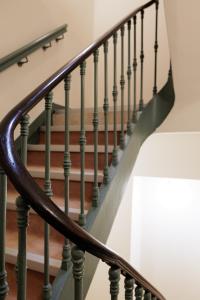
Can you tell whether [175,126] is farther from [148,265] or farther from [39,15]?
[148,265]

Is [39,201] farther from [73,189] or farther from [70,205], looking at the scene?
[73,189]

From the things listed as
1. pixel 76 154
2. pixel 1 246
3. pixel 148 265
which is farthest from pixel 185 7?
pixel 148 265

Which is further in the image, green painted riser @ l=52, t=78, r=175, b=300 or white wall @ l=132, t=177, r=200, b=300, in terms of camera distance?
white wall @ l=132, t=177, r=200, b=300

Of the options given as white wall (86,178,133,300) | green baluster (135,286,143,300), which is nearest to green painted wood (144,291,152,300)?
green baluster (135,286,143,300)

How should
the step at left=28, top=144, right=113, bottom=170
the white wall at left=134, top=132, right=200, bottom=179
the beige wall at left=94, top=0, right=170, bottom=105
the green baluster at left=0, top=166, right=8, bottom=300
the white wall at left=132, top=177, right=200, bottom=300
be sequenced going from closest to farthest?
the green baluster at left=0, top=166, right=8, bottom=300
the step at left=28, top=144, right=113, bottom=170
the white wall at left=134, top=132, right=200, bottom=179
the beige wall at left=94, top=0, right=170, bottom=105
the white wall at left=132, top=177, right=200, bottom=300

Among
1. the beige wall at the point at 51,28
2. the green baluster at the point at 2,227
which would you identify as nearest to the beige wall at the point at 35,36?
the beige wall at the point at 51,28

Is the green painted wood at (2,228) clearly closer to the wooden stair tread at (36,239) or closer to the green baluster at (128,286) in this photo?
the green baluster at (128,286)

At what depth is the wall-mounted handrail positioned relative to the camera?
7.80 feet

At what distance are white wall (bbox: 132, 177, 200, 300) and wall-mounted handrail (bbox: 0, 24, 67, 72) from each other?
6.92ft

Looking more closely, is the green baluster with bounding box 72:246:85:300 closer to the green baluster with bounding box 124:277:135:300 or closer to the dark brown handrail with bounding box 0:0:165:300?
the dark brown handrail with bounding box 0:0:165:300

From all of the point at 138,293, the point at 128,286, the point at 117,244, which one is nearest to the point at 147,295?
the point at 138,293

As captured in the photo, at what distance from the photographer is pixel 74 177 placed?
1989 millimetres

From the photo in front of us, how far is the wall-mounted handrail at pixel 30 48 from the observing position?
2.38 m

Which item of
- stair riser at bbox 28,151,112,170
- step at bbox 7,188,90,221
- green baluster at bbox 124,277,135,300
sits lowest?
green baluster at bbox 124,277,135,300
